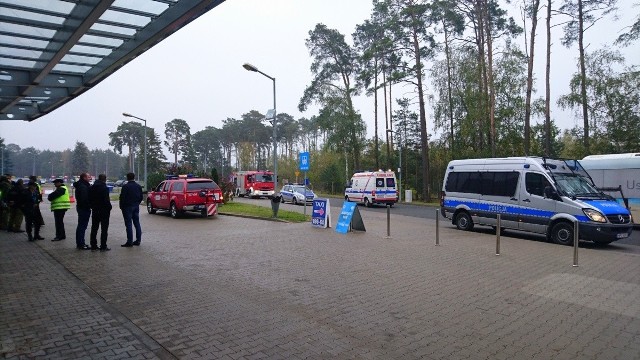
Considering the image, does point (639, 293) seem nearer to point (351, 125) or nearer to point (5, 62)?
point (5, 62)

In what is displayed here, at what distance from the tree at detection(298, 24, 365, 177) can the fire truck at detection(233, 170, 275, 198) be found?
35.2ft

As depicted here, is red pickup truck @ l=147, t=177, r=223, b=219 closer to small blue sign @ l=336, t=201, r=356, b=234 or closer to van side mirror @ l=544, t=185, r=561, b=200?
small blue sign @ l=336, t=201, r=356, b=234

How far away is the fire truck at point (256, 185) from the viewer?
40.4m

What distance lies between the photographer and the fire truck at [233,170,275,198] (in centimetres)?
4041

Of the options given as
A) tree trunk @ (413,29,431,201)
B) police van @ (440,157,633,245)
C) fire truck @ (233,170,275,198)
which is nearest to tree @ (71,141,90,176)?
fire truck @ (233,170,275,198)

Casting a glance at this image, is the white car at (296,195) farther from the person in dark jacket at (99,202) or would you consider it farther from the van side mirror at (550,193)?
the person in dark jacket at (99,202)

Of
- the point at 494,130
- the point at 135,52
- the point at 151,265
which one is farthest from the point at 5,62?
the point at 494,130

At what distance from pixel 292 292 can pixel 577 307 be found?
417 centimetres

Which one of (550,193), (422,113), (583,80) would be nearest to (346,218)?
(550,193)

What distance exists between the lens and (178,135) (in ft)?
301

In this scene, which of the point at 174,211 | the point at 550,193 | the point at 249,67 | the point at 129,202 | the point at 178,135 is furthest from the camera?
the point at 178,135

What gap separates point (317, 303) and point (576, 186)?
1018cm

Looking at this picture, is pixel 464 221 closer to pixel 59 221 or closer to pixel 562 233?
pixel 562 233

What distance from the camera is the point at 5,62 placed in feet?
36.3
